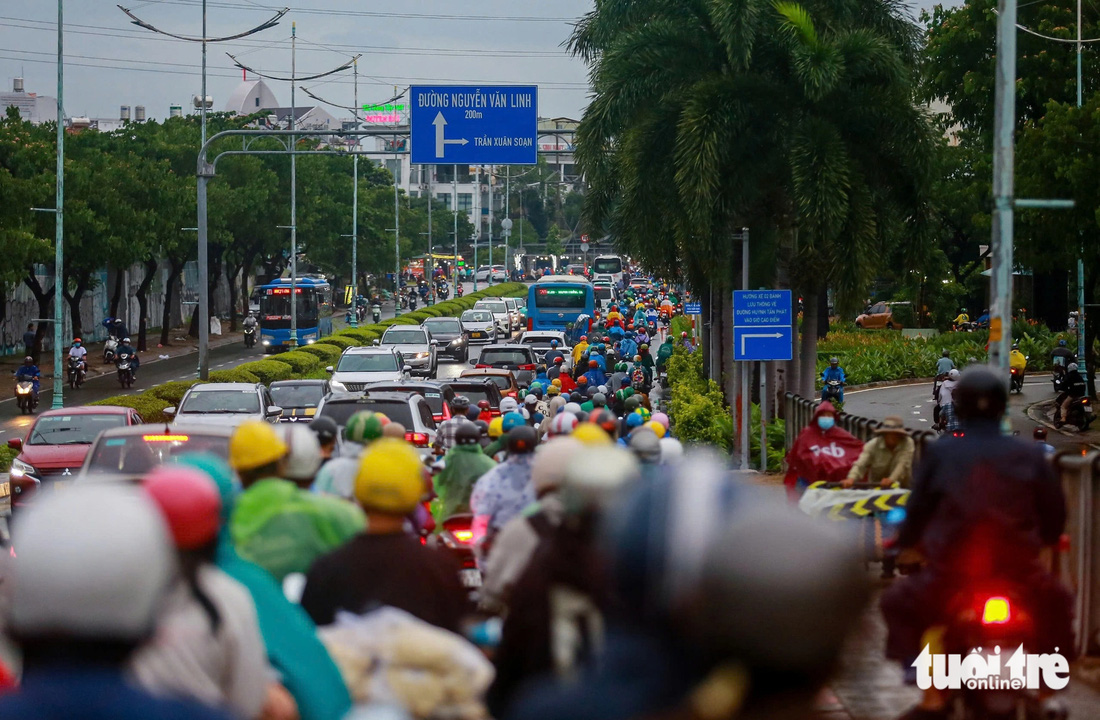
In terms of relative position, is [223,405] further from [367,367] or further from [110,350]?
[110,350]

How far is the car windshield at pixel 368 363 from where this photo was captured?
1249 inches

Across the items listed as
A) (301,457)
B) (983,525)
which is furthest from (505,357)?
(983,525)

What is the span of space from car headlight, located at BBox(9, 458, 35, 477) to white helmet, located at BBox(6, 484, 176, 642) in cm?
1607

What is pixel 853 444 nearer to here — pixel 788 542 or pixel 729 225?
pixel 788 542

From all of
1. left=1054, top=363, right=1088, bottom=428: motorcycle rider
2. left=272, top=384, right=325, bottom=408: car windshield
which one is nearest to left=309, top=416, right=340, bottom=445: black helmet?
left=272, top=384, right=325, bottom=408: car windshield

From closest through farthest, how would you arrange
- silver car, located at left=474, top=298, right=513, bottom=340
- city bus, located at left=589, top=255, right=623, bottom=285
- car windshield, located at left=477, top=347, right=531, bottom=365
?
car windshield, located at left=477, top=347, right=531, bottom=365, silver car, located at left=474, top=298, right=513, bottom=340, city bus, located at left=589, top=255, right=623, bottom=285

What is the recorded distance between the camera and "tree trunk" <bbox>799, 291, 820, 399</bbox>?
26.8 meters

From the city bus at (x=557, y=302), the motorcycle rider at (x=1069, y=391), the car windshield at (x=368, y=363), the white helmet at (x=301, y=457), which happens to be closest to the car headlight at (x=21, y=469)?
the white helmet at (x=301, y=457)

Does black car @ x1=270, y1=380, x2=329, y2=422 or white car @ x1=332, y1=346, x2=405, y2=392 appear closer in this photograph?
black car @ x1=270, y1=380, x2=329, y2=422

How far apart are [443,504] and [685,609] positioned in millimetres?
7692

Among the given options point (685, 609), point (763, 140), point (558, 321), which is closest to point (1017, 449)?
point (685, 609)

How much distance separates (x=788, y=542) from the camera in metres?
2.35

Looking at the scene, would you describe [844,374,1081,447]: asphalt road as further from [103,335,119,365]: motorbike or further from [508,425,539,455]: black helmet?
[103,335,119,365]: motorbike

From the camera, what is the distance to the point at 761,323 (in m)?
21.6
